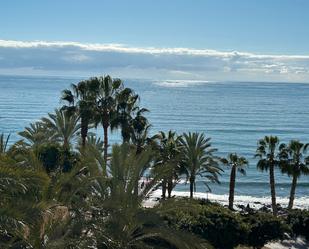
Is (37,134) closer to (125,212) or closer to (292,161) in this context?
(292,161)

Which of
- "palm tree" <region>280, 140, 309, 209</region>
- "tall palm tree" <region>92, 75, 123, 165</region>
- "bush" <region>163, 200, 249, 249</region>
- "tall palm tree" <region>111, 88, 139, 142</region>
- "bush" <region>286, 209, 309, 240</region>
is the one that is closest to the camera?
"bush" <region>163, 200, 249, 249</region>

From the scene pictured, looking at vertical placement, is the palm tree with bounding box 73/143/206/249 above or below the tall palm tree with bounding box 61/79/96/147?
below

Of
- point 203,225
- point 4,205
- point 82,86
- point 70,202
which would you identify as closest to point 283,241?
point 203,225

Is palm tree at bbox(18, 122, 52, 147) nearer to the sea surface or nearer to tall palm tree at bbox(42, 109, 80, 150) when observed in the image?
tall palm tree at bbox(42, 109, 80, 150)

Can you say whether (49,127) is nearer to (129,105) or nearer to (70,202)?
(129,105)

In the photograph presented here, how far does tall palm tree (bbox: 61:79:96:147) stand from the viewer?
34.9 meters

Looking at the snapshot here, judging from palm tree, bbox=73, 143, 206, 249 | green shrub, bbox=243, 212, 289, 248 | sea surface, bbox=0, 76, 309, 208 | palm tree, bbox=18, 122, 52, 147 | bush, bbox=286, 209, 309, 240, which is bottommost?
sea surface, bbox=0, 76, 309, 208

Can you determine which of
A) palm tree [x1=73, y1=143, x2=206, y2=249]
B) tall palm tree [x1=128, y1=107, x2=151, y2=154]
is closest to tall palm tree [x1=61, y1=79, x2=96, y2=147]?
tall palm tree [x1=128, y1=107, x2=151, y2=154]

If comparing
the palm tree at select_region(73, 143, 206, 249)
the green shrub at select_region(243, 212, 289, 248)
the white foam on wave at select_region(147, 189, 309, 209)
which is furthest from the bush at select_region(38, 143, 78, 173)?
the white foam on wave at select_region(147, 189, 309, 209)

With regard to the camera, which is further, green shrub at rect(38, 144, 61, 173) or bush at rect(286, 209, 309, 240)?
bush at rect(286, 209, 309, 240)

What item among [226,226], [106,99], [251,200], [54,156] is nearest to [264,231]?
[226,226]

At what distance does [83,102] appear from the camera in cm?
3494

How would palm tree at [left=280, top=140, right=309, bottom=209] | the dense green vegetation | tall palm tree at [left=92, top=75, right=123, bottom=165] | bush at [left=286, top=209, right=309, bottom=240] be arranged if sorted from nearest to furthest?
the dense green vegetation, bush at [left=286, top=209, right=309, bottom=240], tall palm tree at [left=92, top=75, right=123, bottom=165], palm tree at [left=280, top=140, right=309, bottom=209]

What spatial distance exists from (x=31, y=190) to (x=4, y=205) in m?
2.41
